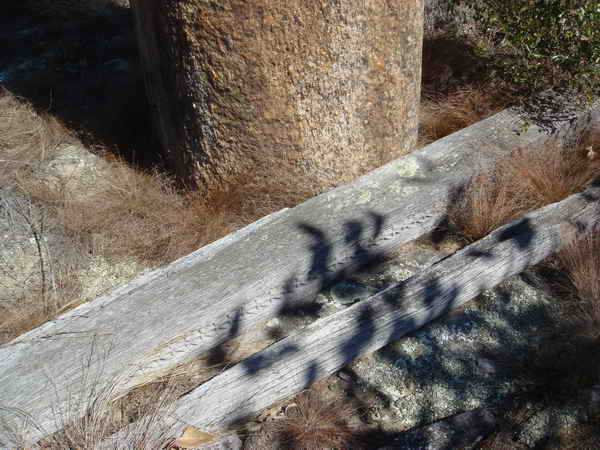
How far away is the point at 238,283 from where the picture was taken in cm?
299

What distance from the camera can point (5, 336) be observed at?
294 centimetres

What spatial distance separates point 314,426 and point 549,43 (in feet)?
9.94

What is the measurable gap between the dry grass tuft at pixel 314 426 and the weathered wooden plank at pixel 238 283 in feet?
1.73

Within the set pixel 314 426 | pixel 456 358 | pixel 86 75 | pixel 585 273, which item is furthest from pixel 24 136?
pixel 585 273

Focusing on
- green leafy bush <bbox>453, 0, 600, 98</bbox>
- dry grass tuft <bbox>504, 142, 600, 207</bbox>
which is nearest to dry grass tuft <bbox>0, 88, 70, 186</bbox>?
dry grass tuft <bbox>504, 142, 600, 207</bbox>

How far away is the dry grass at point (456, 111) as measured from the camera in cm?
427

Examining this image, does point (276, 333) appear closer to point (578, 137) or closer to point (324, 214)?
point (324, 214)

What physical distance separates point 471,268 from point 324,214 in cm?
79

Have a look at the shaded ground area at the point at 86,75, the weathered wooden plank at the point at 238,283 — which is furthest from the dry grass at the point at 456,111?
the shaded ground area at the point at 86,75

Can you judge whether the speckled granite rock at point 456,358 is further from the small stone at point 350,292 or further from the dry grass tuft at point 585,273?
the dry grass tuft at point 585,273

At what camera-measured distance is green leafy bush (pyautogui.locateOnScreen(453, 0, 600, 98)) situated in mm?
4055

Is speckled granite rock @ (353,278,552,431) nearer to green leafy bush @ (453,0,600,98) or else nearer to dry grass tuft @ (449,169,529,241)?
dry grass tuft @ (449,169,529,241)

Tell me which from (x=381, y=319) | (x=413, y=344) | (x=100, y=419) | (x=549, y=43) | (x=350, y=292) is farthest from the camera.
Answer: (x=549, y=43)

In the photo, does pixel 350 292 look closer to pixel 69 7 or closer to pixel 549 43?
pixel 549 43
